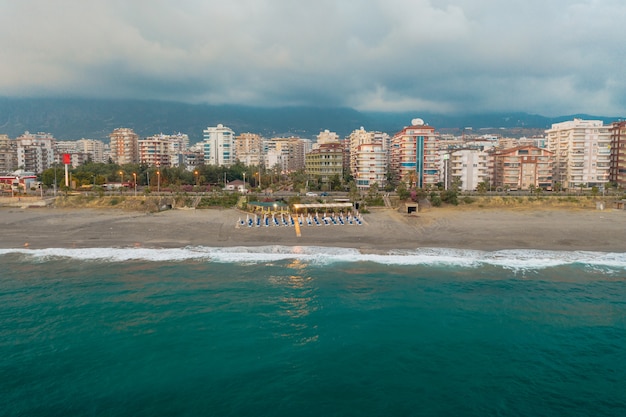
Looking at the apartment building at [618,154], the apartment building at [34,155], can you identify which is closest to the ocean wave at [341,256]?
the apartment building at [618,154]

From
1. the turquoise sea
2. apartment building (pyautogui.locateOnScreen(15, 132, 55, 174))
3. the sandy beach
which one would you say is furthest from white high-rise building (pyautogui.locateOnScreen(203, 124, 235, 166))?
the turquoise sea

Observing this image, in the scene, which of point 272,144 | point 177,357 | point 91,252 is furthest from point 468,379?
point 272,144

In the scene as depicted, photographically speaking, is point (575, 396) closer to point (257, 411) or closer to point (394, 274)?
point (257, 411)

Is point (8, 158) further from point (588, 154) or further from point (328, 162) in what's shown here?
point (588, 154)

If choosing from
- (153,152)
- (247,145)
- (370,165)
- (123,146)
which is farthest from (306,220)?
(123,146)

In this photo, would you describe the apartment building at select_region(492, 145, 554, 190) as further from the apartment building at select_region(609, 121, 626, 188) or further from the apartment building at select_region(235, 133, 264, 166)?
the apartment building at select_region(235, 133, 264, 166)
